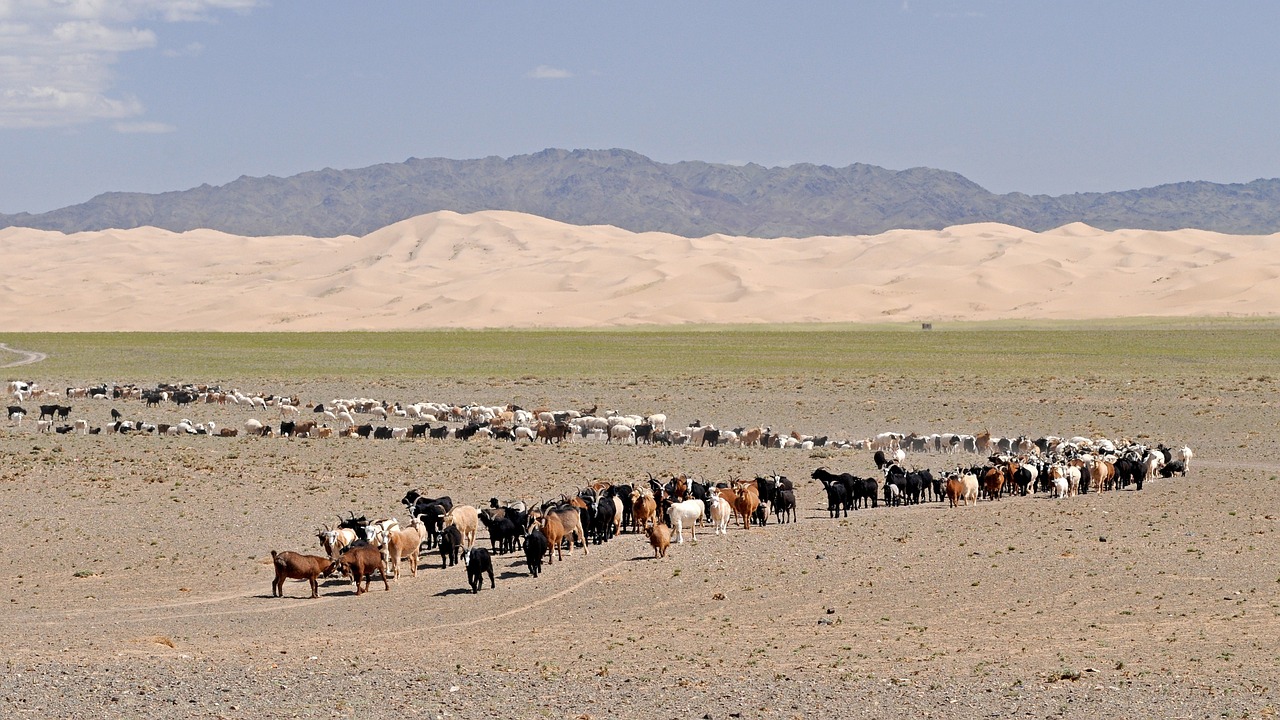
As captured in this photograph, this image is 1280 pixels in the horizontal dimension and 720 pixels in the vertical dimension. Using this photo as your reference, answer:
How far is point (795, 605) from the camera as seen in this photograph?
1394 centimetres

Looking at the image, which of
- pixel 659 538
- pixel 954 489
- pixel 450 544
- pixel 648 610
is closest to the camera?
pixel 648 610

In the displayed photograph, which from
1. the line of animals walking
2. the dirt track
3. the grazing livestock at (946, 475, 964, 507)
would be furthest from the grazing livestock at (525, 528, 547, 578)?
the grazing livestock at (946, 475, 964, 507)

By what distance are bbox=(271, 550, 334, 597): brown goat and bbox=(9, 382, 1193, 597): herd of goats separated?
0.6 inches

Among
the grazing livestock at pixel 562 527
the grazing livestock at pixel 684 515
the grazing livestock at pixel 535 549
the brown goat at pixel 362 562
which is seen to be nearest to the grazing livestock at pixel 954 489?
the grazing livestock at pixel 684 515

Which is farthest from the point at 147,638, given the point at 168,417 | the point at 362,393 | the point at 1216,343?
the point at 1216,343

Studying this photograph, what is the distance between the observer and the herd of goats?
627 inches

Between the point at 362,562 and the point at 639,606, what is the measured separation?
3.17 m

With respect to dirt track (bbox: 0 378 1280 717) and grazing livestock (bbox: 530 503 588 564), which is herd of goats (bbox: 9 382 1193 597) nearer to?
grazing livestock (bbox: 530 503 588 564)

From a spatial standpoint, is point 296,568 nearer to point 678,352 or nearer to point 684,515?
point 684,515

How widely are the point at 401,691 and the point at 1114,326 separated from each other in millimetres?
89150

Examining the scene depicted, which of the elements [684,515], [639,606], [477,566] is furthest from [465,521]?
[639,606]

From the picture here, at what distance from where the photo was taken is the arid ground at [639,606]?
1037 cm

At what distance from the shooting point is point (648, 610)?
1384cm

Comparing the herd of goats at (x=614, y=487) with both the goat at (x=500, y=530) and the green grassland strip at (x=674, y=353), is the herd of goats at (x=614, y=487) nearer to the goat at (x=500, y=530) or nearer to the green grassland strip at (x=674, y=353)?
the goat at (x=500, y=530)
